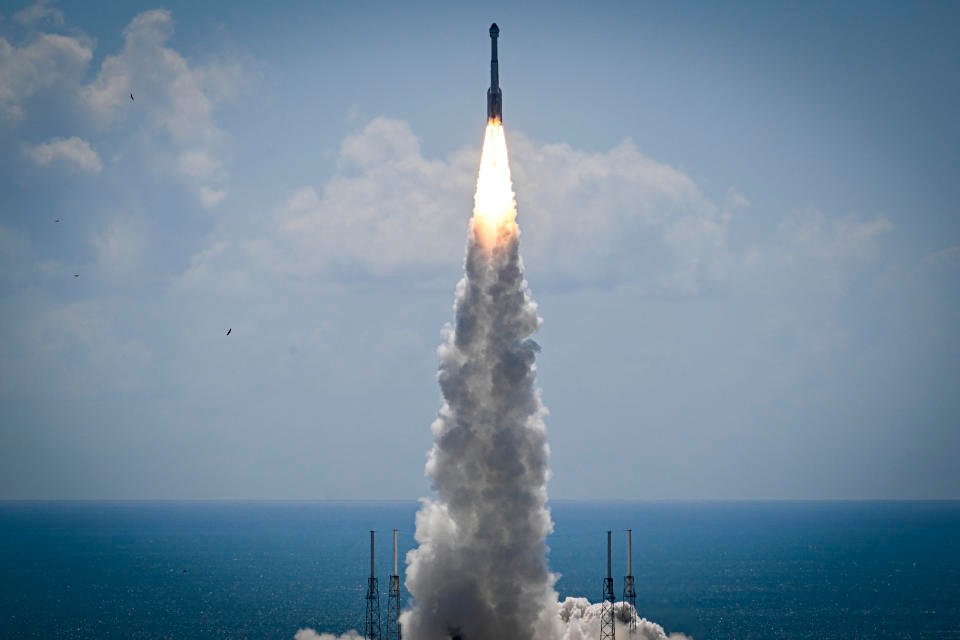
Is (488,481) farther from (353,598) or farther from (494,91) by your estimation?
(353,598)

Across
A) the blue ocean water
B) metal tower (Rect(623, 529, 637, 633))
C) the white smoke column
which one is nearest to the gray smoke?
the white smoke column

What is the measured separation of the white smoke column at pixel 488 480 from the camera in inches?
2746

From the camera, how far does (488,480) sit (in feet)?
231

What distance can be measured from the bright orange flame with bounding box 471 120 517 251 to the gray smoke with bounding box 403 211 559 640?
21.5 inches

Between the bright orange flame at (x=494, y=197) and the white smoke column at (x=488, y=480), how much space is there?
0.23 metres

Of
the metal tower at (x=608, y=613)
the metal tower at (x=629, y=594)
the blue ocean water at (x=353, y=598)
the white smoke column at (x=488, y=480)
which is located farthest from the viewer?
the blue ocean water at (x=353, y=598)

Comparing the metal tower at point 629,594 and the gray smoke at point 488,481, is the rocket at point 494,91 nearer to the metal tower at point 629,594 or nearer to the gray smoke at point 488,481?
the gray smoke at point 488,481

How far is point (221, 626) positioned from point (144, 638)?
8.89 meters

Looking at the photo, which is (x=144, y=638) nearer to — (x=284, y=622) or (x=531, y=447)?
(x=284, y=622)

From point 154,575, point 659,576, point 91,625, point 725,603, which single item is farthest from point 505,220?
point 154,575

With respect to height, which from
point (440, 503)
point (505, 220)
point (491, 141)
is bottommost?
point (440, 503)

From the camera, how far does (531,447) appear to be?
70688 mm

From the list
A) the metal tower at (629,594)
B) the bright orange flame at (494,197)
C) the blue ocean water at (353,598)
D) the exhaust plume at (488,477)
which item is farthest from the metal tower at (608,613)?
the blue ocean water at (353,598)

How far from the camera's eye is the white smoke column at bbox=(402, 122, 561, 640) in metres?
69.8
